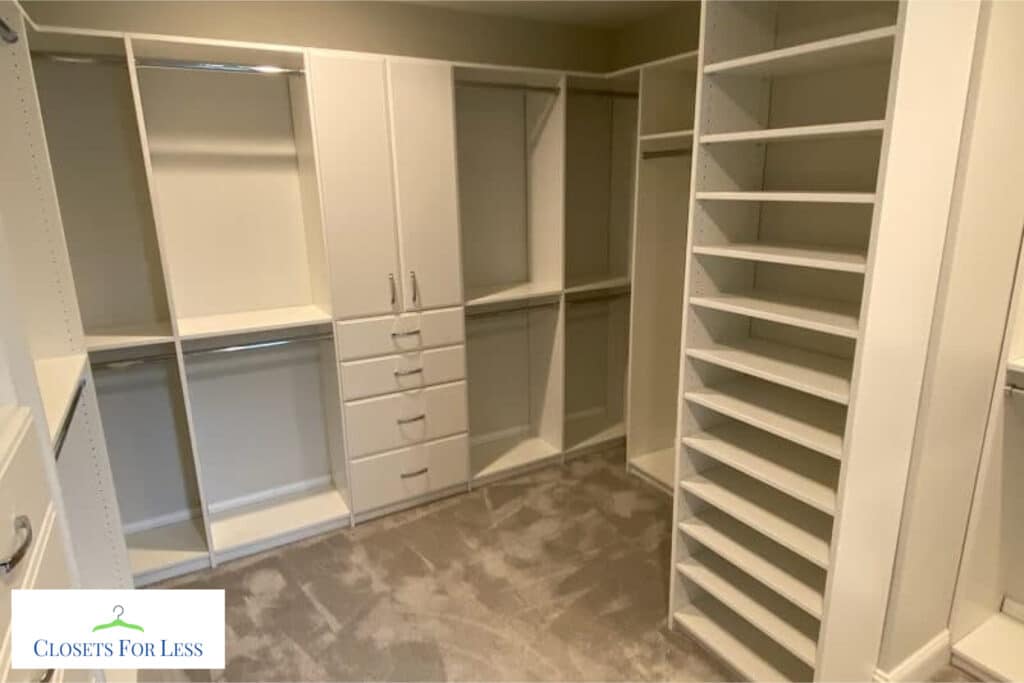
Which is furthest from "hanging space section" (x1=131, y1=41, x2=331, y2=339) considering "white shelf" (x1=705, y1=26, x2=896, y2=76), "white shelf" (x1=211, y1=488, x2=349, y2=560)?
"white shelf" (x1=705, y1=26, x2=896, y2=76)

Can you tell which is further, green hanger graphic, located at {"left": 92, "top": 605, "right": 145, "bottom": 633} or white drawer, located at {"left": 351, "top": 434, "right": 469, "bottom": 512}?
white drawer, located at {"left": 351, "top": 434, "right": 469, "bottom": 512}

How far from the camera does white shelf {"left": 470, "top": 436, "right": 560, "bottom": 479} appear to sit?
129 inches

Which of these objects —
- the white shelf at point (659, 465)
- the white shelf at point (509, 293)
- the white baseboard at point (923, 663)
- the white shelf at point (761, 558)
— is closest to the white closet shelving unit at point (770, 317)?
the white shelf at point (761, 558)

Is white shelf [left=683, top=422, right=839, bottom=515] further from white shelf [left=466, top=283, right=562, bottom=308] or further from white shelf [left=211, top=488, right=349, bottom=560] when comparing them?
white shelf [left=211, top=488, right=349, bottom=560]

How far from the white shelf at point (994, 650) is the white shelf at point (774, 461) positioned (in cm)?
84

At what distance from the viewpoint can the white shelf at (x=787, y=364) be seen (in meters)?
1.57

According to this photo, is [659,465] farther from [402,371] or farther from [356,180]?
[356,180]

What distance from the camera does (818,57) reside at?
5.06 feet

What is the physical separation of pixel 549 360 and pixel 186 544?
201 cm

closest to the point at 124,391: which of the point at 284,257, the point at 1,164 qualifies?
the point at 284,257

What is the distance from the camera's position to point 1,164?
156cm

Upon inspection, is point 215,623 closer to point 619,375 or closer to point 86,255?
point 86,255

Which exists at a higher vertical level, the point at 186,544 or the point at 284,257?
the point at 284,257

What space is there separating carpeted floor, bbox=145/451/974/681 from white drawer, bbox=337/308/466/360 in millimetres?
854
